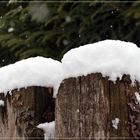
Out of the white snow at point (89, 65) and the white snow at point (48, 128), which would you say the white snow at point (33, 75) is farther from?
the white snow at point (48, 128)

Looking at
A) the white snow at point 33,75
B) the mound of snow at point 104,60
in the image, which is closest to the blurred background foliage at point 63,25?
the white snow at point 33,75

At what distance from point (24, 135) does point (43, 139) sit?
8 centimetres

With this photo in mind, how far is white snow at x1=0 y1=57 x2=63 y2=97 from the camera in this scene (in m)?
1.81

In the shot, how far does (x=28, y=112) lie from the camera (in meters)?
1.81

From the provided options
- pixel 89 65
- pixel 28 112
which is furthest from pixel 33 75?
pixel 89 65

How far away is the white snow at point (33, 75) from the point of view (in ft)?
5.94

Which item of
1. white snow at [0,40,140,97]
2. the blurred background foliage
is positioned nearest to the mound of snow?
white snow at [0,40,140,97]

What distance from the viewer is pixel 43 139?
1.83m

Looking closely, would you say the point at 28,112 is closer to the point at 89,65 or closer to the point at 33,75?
the point at 33,75

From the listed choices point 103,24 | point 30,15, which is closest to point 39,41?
point 30,15

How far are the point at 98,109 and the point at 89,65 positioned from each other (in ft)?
0.54

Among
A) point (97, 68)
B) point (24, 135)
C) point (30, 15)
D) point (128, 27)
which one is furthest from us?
point (30, 15)

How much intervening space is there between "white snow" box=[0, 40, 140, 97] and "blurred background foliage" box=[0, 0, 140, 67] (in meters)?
2.39

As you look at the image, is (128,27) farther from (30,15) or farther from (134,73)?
(134,73)
